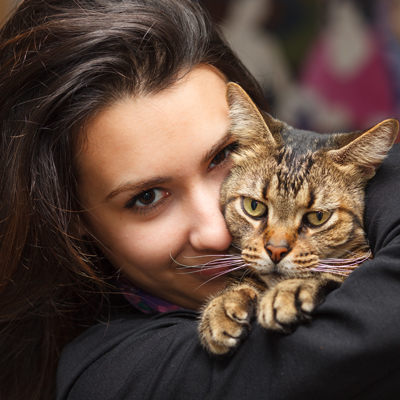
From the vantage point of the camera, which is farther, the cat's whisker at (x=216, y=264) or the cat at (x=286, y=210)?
the cat's whisker at (x=216, y=264)

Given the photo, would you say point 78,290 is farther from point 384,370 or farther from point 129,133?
point 384,370

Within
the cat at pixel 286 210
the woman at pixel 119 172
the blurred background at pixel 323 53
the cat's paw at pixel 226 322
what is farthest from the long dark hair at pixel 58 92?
the blurred background at pixel 323 53

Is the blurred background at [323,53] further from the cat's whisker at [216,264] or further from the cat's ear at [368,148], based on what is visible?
the cat's whisker at [216,264]

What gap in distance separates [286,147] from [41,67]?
714mm

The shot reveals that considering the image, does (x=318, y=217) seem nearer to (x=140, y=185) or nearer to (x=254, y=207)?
(x=254, y=207)

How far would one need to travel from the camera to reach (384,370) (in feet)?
2.27

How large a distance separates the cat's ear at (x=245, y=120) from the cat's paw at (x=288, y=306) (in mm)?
492

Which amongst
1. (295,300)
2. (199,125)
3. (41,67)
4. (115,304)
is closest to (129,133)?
(199,125)

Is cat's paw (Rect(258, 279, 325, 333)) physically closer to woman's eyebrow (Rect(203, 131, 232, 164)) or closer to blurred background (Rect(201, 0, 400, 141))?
woman's eyebrow (Rect(203, 131, 232, 164))

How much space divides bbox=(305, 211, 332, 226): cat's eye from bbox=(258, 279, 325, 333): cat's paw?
0.82 ft

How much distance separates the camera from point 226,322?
0.82 m

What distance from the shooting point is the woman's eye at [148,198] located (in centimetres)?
104

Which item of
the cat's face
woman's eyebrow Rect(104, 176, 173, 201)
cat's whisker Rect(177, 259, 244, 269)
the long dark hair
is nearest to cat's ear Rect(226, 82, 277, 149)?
the cat's face

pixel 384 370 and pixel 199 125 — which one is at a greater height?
pixel 199 125
